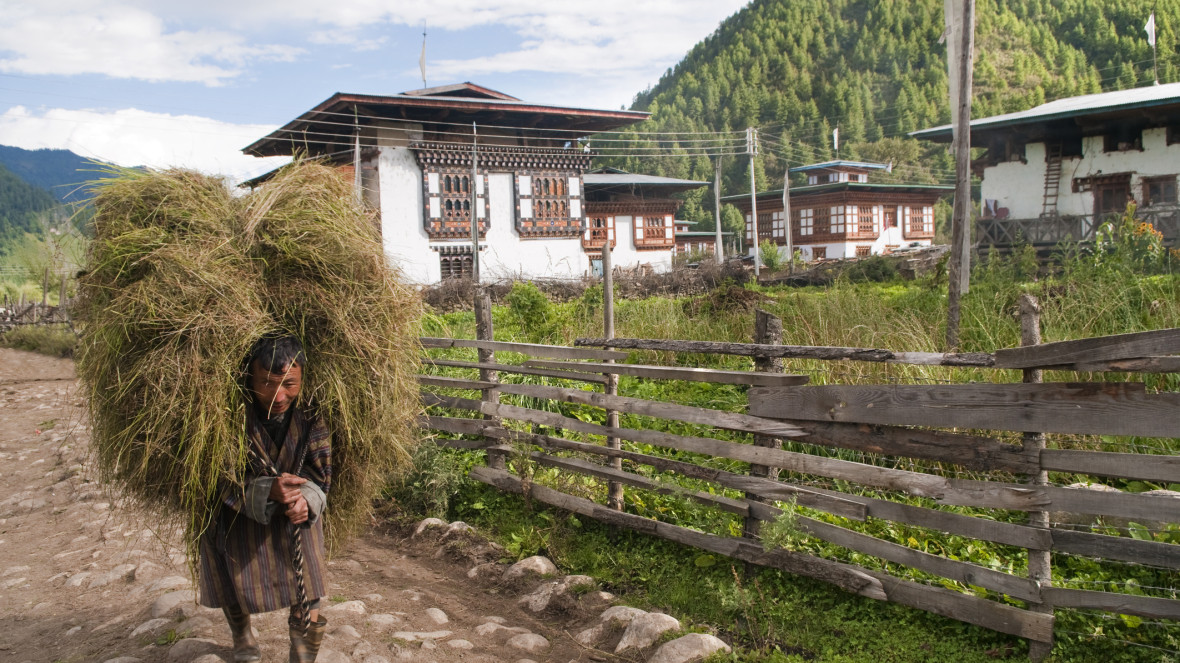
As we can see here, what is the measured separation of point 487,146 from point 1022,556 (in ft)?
79.2

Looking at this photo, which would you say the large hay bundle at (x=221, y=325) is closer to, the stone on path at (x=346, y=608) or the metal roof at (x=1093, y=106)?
the stone on path at (x=346, y=608)

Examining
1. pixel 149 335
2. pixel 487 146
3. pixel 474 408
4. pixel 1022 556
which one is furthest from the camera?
pixel 487 146

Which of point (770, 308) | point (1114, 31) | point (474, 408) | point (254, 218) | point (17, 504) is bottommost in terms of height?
point (17, 504)

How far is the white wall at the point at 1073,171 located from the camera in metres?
20.6

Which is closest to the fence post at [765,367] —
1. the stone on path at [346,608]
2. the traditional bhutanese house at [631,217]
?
the stone on path at [346,608]

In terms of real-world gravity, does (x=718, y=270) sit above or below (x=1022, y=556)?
above

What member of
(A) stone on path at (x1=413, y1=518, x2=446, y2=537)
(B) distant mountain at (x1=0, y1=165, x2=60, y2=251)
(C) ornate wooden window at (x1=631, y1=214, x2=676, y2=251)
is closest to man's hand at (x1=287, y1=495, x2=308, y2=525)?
(A) stone on path at (x1=413, y1=518, x2=446, y2=537)

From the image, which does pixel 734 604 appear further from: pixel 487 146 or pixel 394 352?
pixel 487 146

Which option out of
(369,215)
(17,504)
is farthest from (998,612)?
(17,504)

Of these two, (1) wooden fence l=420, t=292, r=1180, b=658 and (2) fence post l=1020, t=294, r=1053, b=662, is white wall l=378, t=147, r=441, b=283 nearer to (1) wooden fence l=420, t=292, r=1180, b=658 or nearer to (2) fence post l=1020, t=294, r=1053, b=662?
(1) wooden fence l=420, t=292, r=1180, b=658

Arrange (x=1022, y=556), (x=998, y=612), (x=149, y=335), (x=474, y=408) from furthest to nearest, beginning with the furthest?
1. (x=474, y=408)
2. (x=1022, y=556)
3. (x=998, y=612)
4. (x=149, y=335)

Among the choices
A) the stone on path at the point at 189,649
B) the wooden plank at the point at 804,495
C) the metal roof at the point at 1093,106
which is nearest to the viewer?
the wooden plank at the point at 804,495

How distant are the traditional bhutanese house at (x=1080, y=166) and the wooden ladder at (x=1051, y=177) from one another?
0.03m

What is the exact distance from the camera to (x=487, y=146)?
26.0m
